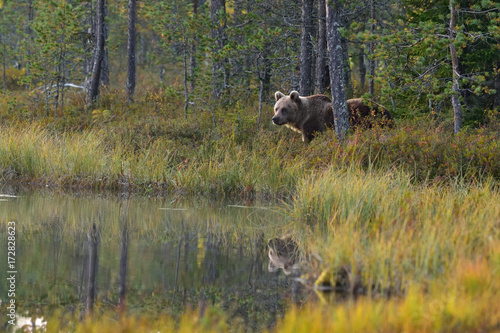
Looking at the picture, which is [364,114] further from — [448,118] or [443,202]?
[443,202]

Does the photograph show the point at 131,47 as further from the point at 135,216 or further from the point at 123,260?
the point at 123,260

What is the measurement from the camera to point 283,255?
683cm

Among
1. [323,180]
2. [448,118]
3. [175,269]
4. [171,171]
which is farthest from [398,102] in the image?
[175,269]

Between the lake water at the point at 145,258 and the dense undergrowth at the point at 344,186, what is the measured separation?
443 millimetres

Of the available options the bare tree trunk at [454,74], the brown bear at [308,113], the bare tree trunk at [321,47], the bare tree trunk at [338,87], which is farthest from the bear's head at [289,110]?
the bare tree trunk at [454,74]

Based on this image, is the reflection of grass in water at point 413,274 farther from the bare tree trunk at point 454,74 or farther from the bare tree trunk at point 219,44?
the bare tree trunk at point 219,44

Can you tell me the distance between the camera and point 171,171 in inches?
495

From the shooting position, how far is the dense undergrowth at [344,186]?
4.19 m

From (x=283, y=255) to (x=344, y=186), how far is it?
186 cm

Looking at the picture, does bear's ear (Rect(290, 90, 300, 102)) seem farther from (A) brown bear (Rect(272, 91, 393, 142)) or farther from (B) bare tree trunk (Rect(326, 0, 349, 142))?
(B) bare tree trunk (Rect(326, 0, 349, 142))

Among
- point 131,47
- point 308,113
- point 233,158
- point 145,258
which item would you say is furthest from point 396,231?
point 131,47

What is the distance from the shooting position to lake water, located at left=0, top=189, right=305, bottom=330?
4938mm

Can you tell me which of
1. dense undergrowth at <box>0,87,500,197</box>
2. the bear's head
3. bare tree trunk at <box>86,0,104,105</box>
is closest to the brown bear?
the bear's head

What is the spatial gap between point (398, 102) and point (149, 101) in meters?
8.55
